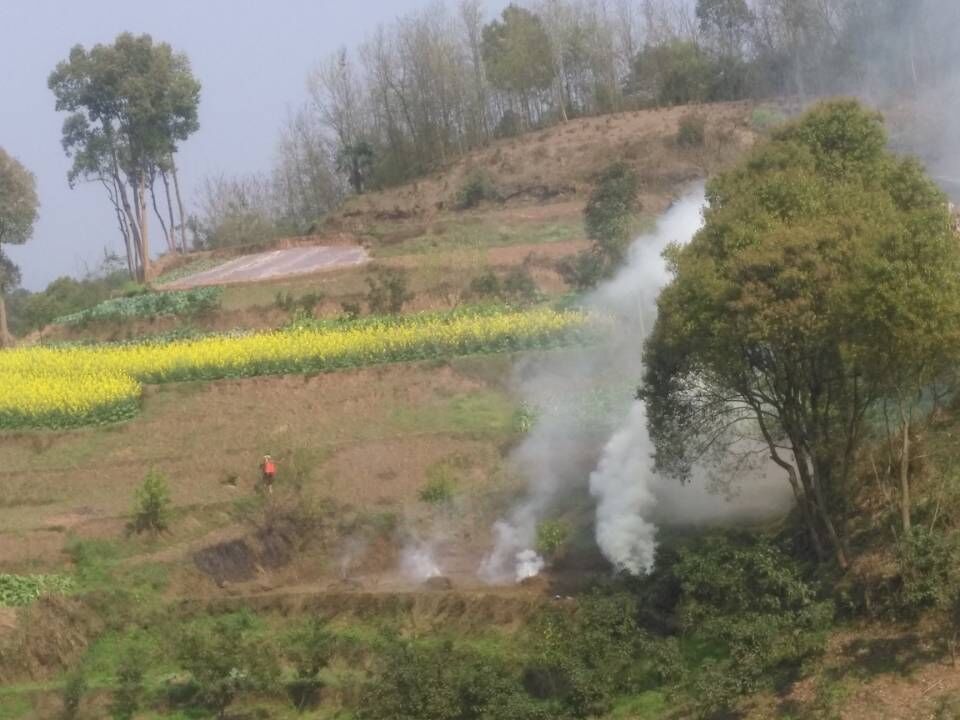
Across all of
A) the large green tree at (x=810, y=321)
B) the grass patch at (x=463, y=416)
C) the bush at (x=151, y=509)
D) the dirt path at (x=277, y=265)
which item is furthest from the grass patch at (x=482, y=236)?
the large green tree at (x=810, y=321)

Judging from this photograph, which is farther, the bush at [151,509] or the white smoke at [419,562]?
the bush at [151,509]

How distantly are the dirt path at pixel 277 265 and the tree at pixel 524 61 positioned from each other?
18230 mm

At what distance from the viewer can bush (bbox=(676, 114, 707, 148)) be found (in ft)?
168

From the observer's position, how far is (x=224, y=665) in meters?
18.2

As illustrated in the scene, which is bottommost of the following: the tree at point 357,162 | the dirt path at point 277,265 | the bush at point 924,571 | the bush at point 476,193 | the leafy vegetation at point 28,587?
the bush at point 924,571

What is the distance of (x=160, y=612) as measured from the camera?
2128 cm

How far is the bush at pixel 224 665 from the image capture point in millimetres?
18203

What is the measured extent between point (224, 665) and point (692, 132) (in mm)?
37572

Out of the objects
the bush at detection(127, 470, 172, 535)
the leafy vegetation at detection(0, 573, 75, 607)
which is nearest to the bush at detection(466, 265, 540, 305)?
the bush at detection(127, 470, 172, 535)

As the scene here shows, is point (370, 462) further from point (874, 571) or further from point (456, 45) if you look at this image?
point (456, 45)

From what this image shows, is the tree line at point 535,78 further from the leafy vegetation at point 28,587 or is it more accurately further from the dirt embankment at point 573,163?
the leafy vegetation at point 28,587

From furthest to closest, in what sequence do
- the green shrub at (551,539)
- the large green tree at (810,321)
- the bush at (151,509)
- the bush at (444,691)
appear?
1. the bush at (151,509)
2. the green shrub at (551,539)
3. the bush at (444,691)
4. the large green tree at (810,321)

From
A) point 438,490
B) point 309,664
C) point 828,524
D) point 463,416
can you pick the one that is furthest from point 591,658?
point 463,416

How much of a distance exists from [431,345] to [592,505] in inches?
384
